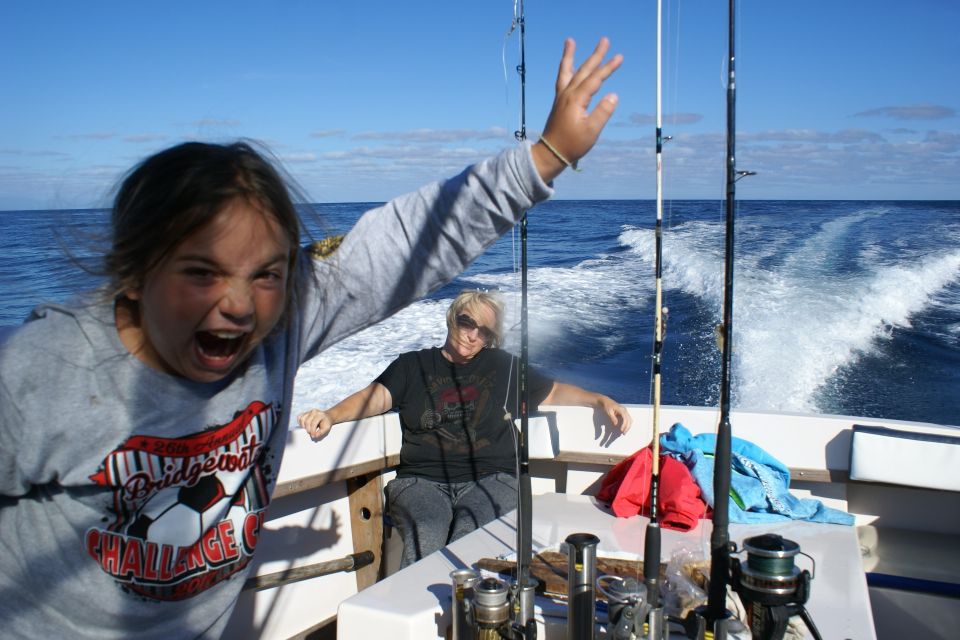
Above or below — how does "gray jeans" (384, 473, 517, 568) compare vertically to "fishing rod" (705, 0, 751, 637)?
below

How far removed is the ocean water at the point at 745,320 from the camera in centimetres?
647

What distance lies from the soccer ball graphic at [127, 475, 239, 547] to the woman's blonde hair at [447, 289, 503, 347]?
2029 millimetres

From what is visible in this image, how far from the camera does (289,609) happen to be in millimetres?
2836

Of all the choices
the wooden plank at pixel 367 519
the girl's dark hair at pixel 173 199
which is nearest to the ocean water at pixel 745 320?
the wooden plank at pixel 367 519

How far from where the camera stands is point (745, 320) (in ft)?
26.4

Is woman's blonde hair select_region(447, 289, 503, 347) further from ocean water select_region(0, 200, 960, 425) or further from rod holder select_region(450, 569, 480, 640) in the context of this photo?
ocean water select_region(0, 200, 960, 425)

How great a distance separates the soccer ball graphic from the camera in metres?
1.00

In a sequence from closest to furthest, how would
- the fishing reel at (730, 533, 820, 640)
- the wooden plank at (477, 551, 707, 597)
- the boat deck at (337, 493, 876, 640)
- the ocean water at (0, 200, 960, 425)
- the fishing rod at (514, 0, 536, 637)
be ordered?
1. the fishing reel at (730, 533, 820, 640)
2. the fishing rod at (514, 0, 536, 637)
3. the boat deck at (337, 493, 876, 640)
4. the wooden plank at (477, 551, 707, 597)
5. the ocean water at (0, 200, 960, 425)

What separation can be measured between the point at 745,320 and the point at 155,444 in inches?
301

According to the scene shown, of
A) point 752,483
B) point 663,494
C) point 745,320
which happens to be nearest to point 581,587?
point 663,494

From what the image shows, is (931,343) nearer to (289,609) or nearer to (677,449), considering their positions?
(677,449)

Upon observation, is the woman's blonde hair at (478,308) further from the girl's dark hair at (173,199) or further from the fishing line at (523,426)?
the girl's dark hair at (173,199)

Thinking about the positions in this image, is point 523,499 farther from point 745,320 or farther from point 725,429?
point 745,320

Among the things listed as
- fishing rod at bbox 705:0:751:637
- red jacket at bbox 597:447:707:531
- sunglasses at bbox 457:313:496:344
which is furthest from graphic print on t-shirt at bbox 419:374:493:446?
fishing rod at bbox 705:0:751:637
